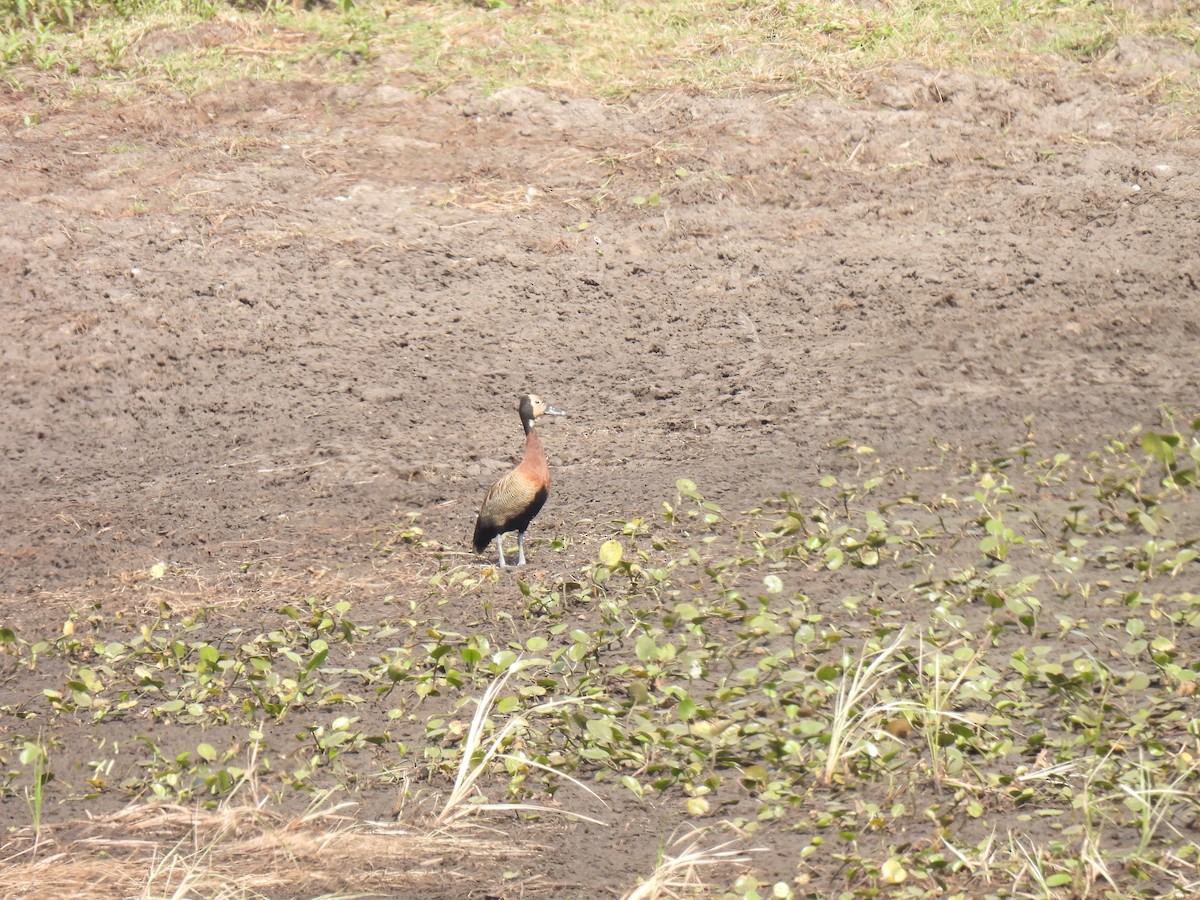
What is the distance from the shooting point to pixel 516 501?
18.5 ft

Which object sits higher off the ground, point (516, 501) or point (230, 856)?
point (516, 501)

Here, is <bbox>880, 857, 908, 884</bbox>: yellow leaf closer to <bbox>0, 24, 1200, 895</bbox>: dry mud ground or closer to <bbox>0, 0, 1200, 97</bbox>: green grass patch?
<bbox>0, 24, 1200, 895</bbox>: dry mud ground

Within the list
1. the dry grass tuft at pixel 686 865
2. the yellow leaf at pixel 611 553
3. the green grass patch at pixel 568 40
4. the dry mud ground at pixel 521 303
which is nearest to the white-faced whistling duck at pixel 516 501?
the dry mud ground at pixel 521 303

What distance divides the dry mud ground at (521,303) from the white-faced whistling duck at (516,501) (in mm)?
224

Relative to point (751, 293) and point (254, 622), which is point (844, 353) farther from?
point (254, 622)

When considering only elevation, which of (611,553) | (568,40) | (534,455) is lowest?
(611,553)

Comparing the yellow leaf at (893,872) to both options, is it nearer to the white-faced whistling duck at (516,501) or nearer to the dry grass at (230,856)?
the dry grass at (230,856)

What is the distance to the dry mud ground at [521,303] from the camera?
20.6ft

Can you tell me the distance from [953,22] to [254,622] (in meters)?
7.16

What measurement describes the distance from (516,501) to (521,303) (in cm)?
246

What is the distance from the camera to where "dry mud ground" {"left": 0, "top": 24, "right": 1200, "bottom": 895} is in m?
6.29

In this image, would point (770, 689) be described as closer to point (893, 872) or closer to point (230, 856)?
point (893, 872)

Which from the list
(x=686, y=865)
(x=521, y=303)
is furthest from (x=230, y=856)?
(x=521, y=303)

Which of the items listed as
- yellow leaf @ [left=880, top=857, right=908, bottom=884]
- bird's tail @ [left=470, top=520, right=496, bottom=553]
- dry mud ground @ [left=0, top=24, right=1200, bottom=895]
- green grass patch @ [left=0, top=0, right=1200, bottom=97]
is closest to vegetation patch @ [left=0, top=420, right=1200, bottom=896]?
yellow leaf @ [left=880, top=857, right=908, bottom=884]
